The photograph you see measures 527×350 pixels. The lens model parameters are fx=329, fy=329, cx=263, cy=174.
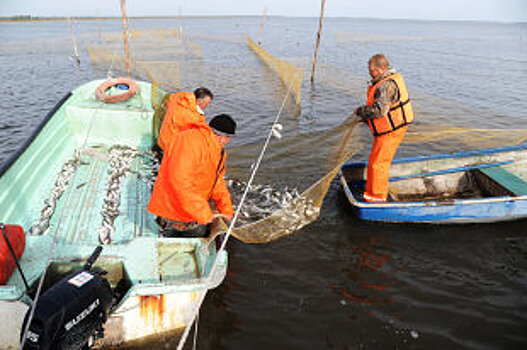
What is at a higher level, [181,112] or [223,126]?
[223,126]

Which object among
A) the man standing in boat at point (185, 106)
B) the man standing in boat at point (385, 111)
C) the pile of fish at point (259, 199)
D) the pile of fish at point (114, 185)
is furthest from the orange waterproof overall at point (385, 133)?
the pile of fish at point (114, 185)

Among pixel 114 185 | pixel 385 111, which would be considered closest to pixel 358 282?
pixel 385 111

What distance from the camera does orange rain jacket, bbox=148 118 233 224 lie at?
3.82 m

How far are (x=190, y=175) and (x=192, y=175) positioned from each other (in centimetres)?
4

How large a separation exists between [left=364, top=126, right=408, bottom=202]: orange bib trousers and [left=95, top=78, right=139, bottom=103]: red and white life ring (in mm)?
6606

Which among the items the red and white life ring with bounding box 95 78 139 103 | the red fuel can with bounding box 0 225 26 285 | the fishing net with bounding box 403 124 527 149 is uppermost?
the red and white life ring with bounding box 95 78 139 103

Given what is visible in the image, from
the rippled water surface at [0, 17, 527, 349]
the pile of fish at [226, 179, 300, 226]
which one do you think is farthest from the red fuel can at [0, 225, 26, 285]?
the pile of fish at [226, 179, 300, 226]

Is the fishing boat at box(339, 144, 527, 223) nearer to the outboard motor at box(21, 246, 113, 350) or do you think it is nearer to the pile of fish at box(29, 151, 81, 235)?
the outboard motor at box(21, 246, 113, 350)

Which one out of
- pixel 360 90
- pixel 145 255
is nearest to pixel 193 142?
pixel 145 255

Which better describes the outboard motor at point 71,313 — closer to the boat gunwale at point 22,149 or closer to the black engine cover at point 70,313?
the black engine cover at point 70,313

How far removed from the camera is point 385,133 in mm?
6438

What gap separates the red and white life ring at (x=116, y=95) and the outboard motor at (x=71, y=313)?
6.40 m

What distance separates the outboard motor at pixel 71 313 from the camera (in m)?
2.86

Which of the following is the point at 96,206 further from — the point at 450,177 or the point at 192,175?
the point at 450,177
